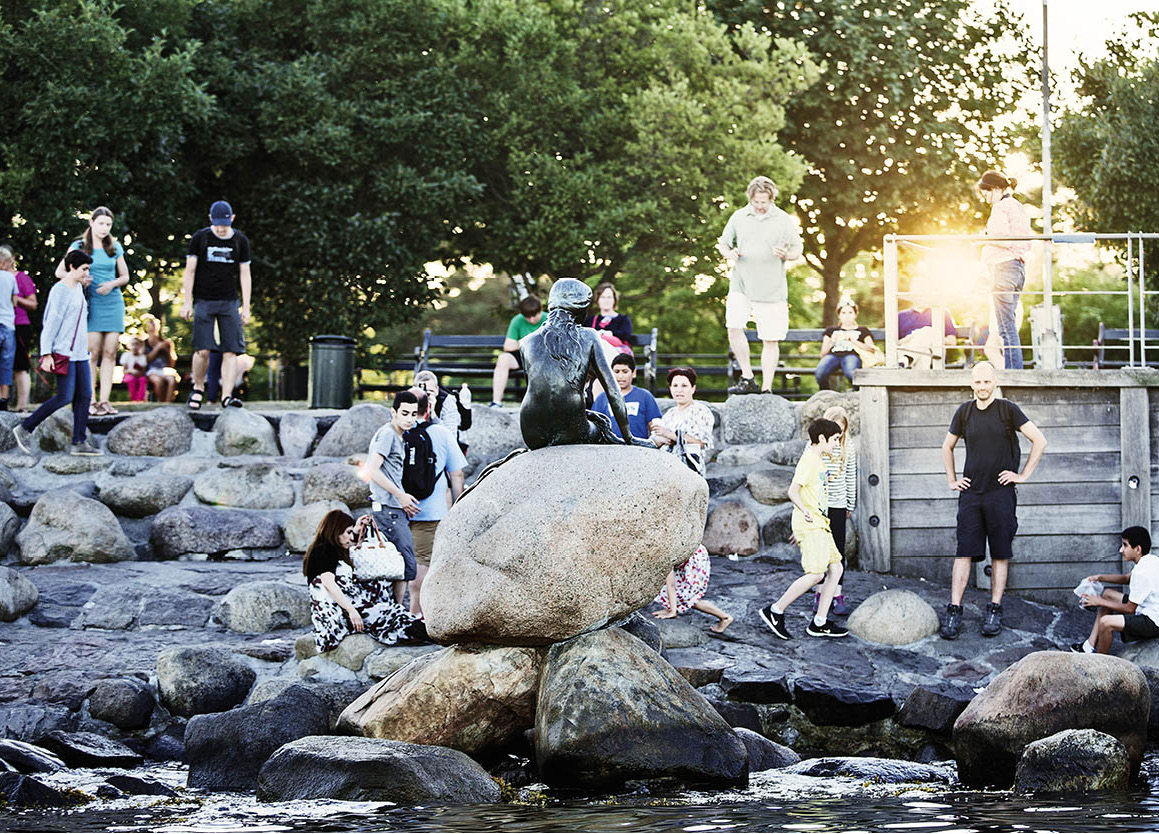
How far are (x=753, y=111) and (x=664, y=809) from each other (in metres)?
17.0

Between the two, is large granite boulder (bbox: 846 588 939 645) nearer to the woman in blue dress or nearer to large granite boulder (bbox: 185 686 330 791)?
large granite boulder (bbox: 185 686 330 791)

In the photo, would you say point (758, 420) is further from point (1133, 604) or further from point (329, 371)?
point (329, 371)

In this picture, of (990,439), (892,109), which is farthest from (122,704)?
(892,109)

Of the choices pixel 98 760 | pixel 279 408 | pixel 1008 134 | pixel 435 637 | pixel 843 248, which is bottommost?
pixel 98 760

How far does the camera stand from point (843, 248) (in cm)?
2883

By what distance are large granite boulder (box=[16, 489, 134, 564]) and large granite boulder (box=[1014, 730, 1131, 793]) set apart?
784 centimetres

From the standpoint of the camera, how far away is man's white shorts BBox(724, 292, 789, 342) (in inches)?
567

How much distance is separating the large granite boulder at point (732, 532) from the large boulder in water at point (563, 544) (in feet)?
13.4

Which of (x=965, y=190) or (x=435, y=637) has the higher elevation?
(x=965, y=190)

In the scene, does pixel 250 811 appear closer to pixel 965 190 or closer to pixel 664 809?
pixel 664 809

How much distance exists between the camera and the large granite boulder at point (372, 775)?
25.4 feet

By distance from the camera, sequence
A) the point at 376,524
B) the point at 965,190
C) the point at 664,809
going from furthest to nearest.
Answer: the point at 965,190, the point at 376,524, the point at 664,809

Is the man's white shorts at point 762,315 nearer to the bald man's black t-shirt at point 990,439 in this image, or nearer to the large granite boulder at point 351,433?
the bald man's black t-shirt at point 990,439

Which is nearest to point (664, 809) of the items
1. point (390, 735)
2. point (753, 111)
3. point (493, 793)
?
point (493, 793)
